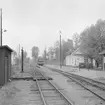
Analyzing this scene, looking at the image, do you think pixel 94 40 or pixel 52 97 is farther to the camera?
pixel 94 40

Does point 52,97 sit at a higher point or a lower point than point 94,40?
lower

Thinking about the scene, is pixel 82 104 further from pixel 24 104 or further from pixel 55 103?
pixel 24 104

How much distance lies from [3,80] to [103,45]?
29.5 meters

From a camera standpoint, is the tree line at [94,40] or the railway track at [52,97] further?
the tree line at [94,40]

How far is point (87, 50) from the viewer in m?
41.8

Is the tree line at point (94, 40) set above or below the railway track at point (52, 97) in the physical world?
above

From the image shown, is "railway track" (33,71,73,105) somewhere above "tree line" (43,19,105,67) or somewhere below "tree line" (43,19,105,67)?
below

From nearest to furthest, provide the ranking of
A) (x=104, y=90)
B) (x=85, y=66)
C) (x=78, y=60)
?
1. (x=104, y=90)
2. (x=85, y=66)
3. (x=78, y=60)

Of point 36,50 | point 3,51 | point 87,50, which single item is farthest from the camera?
point 36,50

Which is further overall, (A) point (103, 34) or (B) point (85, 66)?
(B) point (85, 66)

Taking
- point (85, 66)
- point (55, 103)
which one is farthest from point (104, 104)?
point (85, 66)

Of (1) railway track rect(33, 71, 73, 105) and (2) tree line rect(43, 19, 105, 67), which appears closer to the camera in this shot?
(1) railway track rect(33, 71, 73, 105)

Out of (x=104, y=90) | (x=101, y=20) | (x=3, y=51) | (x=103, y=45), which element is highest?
(x=101, y=20)

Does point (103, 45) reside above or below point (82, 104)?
above
